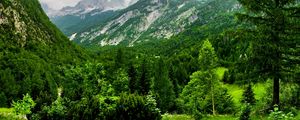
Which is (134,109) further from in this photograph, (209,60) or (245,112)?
(209,60)

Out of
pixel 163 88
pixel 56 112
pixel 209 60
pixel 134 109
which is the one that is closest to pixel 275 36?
pixel 134 109

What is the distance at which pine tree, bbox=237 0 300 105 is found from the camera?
3003 cm

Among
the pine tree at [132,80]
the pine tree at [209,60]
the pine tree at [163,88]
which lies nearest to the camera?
the pine tree at [209,60]

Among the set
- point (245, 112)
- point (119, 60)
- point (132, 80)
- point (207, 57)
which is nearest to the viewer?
point (245, 112)

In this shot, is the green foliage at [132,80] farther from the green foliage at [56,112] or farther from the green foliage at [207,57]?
the green foliage at [56,112]

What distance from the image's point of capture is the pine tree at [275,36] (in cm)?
3003

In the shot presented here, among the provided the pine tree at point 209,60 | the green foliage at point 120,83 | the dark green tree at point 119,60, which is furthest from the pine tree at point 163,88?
the pine tree at point 209,60

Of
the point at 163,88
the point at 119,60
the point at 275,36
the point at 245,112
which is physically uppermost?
the point at 275,36

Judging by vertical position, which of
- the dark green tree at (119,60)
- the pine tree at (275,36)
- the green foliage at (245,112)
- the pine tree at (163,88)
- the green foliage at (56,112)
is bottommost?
the pine tree at (163,88)

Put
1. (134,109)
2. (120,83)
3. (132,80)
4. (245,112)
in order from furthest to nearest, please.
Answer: (132,80) < (120,83) < (245,112) < (134,109)

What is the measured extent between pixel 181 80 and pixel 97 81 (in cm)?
8865

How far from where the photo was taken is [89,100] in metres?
30.6

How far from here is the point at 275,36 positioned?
30.4 m

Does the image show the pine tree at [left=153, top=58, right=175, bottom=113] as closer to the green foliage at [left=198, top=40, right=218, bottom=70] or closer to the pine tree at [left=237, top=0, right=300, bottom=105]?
the green foliage at [left=198, top=40, right=218, bottom=70]
